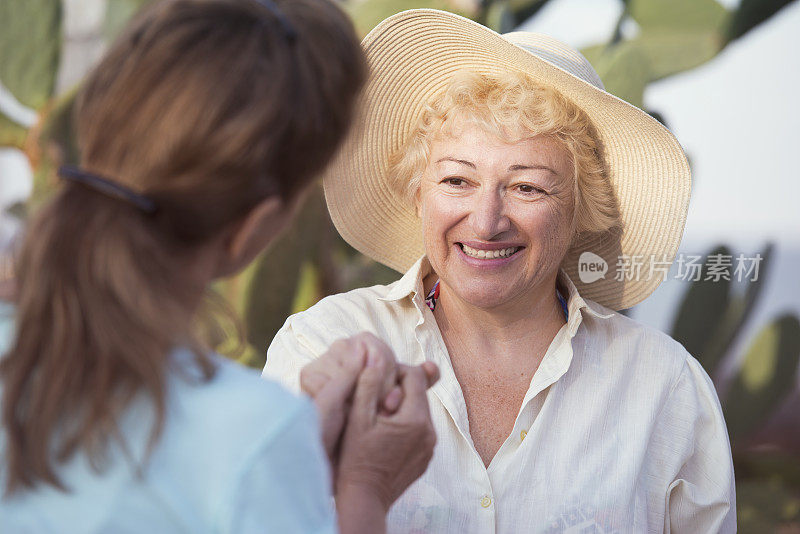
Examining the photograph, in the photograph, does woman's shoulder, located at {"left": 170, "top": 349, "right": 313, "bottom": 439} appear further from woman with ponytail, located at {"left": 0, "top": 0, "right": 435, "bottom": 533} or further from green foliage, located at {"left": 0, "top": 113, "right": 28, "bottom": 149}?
green foliage, located at {"left": 0, "top": 113, "right": 28, "bottom": 149}

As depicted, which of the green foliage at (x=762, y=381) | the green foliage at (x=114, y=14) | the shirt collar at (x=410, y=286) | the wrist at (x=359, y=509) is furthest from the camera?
the green foliage at (x=762, y=381)

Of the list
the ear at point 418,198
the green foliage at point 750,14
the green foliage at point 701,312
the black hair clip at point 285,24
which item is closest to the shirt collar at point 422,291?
the ear at point 418,198

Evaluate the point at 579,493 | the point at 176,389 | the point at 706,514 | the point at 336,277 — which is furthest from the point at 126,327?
the point at 336,277

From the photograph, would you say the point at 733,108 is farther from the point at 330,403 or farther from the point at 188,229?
the point at 188,229

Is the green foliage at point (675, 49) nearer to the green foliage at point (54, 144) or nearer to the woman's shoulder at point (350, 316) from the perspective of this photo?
the woman's shoulder at point (350, 316)

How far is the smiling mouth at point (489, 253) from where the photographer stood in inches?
74.6

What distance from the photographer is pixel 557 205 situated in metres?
1.91

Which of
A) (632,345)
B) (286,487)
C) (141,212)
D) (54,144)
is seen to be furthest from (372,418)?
(54,144)

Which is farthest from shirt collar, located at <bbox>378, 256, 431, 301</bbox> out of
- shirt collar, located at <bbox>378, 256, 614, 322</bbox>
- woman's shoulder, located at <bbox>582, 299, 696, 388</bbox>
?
woman's shoulder, located at <bbox>582, 299, 696, 388</bbox>

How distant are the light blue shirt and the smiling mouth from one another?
1.07 metres

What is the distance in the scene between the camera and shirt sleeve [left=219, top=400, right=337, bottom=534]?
2.74 feet

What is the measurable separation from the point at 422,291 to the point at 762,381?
2.23m

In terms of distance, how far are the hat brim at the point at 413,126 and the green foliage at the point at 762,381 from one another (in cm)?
167

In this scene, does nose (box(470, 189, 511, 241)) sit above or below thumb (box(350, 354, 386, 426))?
below
